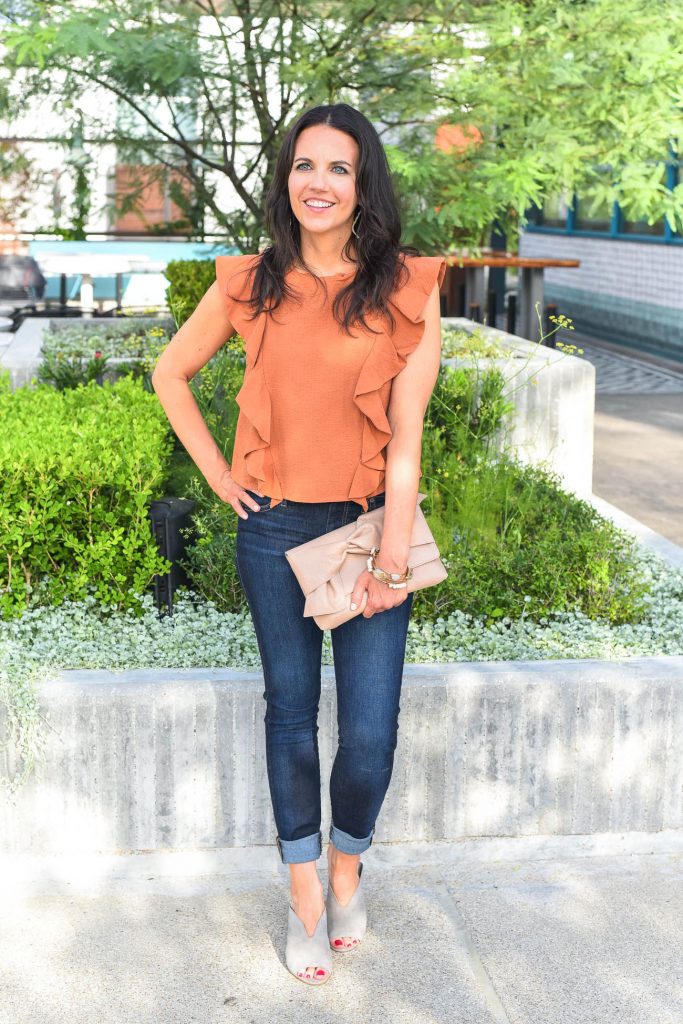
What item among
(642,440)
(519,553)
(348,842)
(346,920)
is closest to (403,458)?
(348,842)

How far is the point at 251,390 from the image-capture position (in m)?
2.89

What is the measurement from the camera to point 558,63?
646cm

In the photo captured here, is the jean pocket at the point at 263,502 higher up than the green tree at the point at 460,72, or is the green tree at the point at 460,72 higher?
the green tree at the point at 460,72

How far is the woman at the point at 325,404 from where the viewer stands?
2.85 m

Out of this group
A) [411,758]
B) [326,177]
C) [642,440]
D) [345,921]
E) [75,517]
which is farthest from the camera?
[642,440]

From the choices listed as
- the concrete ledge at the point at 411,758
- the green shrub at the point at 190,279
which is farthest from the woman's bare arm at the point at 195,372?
the green shrub at the point at 190,279

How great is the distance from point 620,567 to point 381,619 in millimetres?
1919

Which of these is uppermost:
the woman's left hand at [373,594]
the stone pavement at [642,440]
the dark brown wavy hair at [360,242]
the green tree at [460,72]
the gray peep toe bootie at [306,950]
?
the green tree at [460,72]

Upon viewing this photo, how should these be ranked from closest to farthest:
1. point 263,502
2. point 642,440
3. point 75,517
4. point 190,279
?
point 263,502 → point 75,517 → point 642,440 → point 190,279

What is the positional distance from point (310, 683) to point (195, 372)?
0.78m

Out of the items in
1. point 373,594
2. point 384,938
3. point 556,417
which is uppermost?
point 373,594

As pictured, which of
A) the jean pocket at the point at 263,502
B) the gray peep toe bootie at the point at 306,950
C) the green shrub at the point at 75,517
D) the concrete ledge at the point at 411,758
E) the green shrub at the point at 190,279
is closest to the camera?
the jean pocket at the point at 263,502

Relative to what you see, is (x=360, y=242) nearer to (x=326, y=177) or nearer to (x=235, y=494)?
(x=326, y=177)

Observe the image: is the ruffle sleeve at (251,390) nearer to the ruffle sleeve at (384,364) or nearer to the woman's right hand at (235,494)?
the woman's right hand at (235,494)
